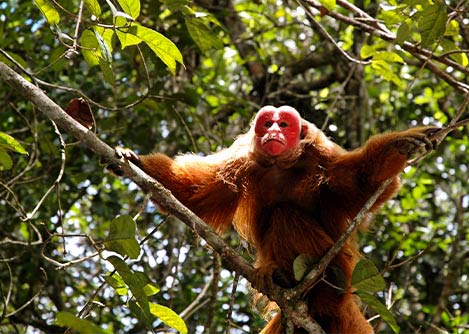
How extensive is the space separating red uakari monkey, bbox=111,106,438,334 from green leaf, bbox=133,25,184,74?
3.81ft

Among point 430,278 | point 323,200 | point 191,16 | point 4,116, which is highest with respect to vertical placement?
point 4,116

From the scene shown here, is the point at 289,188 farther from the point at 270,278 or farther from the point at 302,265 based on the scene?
the point at 302,265

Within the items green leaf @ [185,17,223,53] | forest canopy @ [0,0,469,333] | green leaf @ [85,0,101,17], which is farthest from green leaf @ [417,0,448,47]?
green leaf @ [85,0,101,17]

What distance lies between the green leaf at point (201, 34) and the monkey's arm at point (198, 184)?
1057 mm

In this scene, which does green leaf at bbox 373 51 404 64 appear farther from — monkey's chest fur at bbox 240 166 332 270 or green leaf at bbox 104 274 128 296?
green leaf at bbox 104 274 128 296

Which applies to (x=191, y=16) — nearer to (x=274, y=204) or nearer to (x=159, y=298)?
(x=274, y=204)

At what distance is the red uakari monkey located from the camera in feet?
17.8

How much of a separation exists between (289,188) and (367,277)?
2133 millimetres

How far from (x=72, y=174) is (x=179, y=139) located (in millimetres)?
1524

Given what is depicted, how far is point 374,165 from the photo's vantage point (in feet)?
17.4

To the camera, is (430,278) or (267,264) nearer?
(267,264)

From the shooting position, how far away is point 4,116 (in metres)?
8.07

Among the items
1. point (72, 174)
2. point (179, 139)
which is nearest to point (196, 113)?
point (179, 139)

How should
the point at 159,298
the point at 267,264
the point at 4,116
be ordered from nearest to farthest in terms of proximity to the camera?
the point at 267,264
the point at 159,298
the point at 4,116
